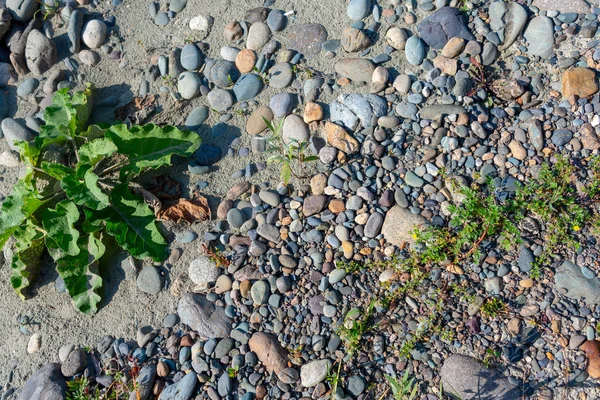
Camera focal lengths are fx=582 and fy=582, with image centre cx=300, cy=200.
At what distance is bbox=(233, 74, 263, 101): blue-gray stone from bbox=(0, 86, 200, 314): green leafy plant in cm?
47

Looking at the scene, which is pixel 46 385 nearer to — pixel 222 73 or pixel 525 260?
pixel 222 73

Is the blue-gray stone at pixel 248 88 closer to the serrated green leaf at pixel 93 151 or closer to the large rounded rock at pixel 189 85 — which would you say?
the large rounded rock at pixel 189 85

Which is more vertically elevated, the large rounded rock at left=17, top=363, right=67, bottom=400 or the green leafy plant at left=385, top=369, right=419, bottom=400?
the green leafy plant at left=385, top=369, right=419, bottom=400

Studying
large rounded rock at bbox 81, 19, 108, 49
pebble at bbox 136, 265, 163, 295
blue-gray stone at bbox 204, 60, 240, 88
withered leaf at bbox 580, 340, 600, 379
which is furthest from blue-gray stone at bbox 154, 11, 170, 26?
withered leaf at bbox 580, 340, 600, 379

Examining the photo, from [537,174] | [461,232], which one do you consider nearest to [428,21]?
[537,174]

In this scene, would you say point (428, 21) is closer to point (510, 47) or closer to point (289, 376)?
point (510, 47)

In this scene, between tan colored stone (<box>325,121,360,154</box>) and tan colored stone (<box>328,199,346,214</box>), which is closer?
tan colored stone (<box>328,199,346,214</box>)

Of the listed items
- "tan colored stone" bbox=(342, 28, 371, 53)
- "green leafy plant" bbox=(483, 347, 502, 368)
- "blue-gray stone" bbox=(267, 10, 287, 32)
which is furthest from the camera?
"blue-gray stone" bbox=(267, 10, 287, 32)

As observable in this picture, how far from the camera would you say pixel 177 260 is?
12.1ft

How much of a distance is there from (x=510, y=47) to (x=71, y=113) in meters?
2.93

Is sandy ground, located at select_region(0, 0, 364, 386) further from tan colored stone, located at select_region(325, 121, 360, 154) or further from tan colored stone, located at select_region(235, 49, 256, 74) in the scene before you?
tan colored stone, located at select_region(325, 121, 360, 154)

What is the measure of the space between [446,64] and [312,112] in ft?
3.08

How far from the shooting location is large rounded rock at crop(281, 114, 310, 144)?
384cm

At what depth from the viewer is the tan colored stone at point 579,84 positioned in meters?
3.60
